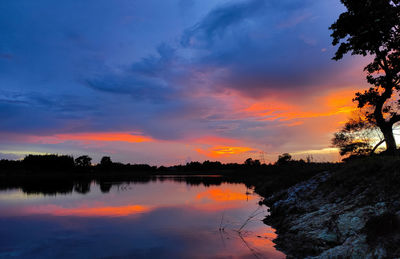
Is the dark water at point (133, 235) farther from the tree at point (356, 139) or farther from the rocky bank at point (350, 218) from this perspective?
the tree at point (356, 139)

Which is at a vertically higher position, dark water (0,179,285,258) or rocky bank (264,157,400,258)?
rocky bank (264,157,400,258)

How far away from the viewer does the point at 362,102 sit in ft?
72.2

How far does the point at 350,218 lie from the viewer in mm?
11125

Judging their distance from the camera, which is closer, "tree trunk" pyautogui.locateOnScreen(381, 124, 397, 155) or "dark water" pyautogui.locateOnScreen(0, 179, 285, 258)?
"dark water" pyautogui.locateOnScreen(0, 179, 285, 258)

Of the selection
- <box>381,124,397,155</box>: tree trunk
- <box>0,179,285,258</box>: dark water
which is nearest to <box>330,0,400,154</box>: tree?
<box>381,124,397,155</box>: tree trunk

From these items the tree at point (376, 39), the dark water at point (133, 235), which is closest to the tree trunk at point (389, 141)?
the tree at point (376, 39)

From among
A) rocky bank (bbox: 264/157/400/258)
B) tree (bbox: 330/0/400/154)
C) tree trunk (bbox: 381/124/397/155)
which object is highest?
tree (bbox: 330/0/400/154)

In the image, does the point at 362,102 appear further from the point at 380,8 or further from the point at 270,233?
the point at 270,233

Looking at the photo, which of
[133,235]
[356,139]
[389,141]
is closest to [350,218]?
[133,235]

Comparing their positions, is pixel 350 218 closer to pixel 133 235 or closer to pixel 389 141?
pixel 133 235

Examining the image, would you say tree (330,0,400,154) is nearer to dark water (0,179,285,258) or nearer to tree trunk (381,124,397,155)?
tree trunk (381,124,397,155)

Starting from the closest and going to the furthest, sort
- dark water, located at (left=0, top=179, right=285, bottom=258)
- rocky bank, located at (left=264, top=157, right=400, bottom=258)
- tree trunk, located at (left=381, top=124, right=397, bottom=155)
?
rocky bank, located at (left=264, top=157, right=400, bottom=258) → dark water, located at (left=0, top=179, right=285, bottom=258) → tree trunk, located at (left=381, top=124, right=397, bottom=155)

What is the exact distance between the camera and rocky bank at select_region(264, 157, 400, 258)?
8375 mm

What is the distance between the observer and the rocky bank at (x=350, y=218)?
27.5 ft
